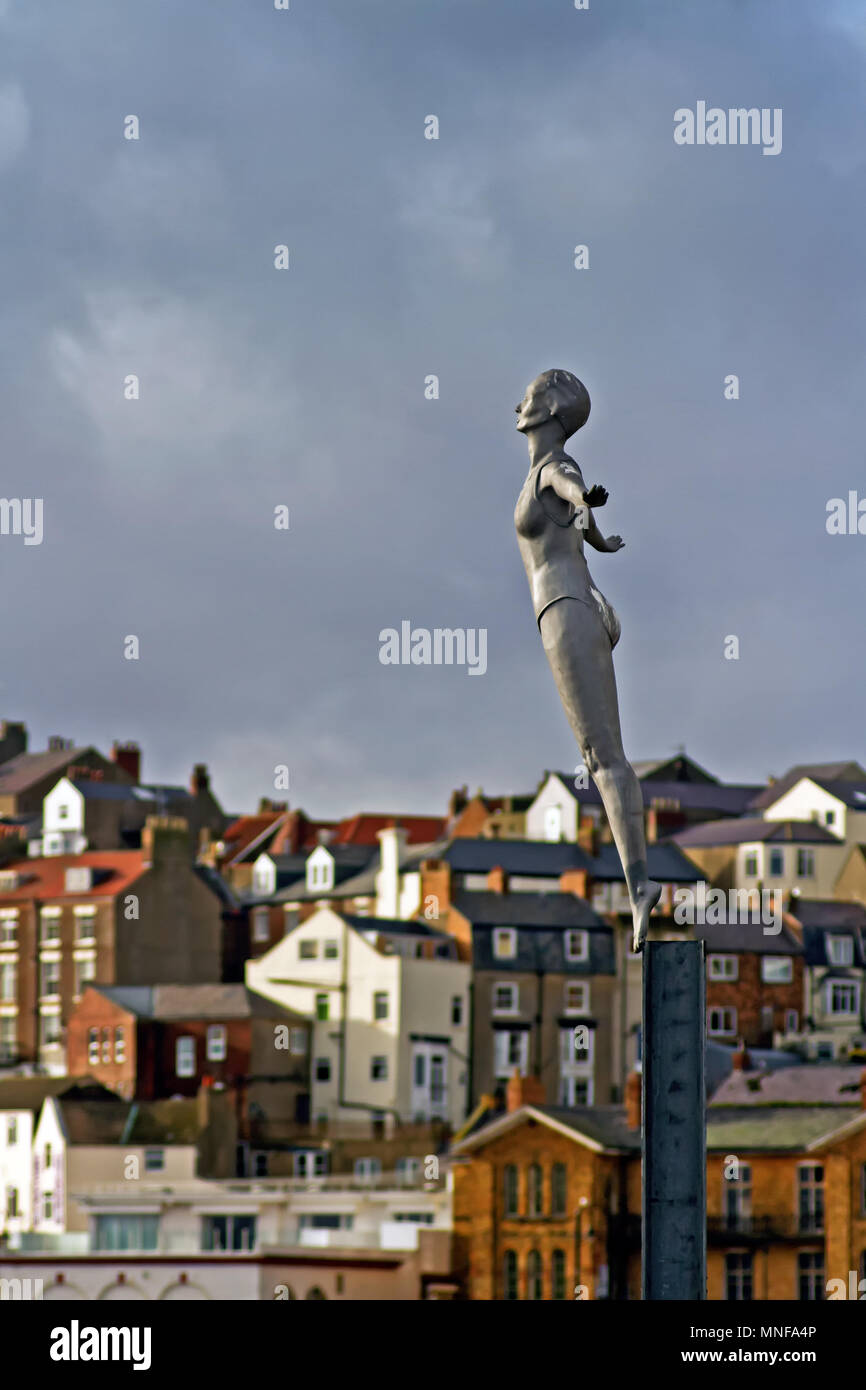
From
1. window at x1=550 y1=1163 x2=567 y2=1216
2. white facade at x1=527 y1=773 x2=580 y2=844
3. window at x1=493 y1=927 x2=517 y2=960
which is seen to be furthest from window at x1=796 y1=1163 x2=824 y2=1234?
white facade at x1=527 y1=773 x2=580 y2=844

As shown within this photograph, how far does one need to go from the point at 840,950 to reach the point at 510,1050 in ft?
59.4

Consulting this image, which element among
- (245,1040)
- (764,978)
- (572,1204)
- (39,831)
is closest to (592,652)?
(572,1204)

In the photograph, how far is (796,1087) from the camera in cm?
10169

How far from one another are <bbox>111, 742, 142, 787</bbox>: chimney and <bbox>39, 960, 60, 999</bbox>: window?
80.5ft

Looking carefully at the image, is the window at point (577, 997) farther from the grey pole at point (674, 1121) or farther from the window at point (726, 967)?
the grey pole at point (674, 1121)

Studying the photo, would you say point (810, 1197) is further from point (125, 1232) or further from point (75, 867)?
point (75, 867)

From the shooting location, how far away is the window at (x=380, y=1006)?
119062 millimetres

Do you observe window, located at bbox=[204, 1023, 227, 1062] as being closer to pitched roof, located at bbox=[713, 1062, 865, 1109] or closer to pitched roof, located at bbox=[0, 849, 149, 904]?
pitched roof, located at bbox=[0, 849, 149, 904]

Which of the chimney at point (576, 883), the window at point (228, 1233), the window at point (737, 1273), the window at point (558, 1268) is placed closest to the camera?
the window at point (737, 1273)

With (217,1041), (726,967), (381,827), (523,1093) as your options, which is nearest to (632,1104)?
(523,1093)

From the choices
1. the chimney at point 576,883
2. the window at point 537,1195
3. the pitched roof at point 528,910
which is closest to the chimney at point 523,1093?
the window at point 537,1195

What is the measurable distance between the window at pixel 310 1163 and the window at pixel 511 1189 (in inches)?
536

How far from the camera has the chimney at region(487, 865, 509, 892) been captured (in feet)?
408
